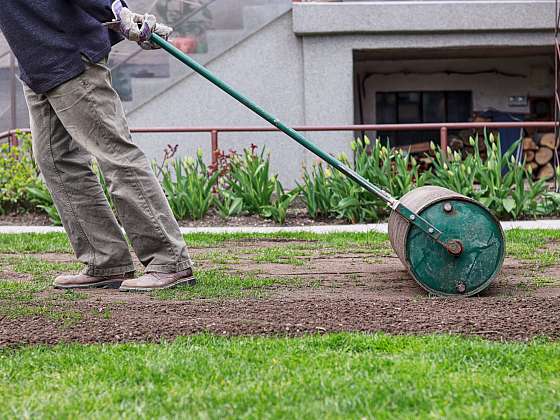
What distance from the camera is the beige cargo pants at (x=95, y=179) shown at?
15.4 feet

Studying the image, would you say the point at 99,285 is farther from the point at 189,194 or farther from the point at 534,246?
the point at 189,194

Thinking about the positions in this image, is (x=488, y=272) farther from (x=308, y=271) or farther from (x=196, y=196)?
(x=196, y=196)

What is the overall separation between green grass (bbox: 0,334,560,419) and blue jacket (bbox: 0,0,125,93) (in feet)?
5.18

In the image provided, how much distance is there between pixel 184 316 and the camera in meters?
4.04

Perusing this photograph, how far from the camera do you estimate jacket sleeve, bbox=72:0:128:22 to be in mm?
4543

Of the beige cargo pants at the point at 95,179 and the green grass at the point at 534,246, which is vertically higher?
the beige cargo pants at the point at 95,179

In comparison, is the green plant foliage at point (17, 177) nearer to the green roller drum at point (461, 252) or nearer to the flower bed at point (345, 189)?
the flower bed at point (345, 189)

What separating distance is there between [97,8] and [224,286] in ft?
4.71

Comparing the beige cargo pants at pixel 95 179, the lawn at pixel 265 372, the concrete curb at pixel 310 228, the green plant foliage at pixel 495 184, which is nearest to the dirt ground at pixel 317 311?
the lawn at pixel 265 372

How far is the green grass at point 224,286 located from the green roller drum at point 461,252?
73cm

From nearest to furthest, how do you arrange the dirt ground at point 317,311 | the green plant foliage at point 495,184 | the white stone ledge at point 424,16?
1. the dirt ground at point 317,311
2. the green plant foliage at point 495,184
3. the white stone ledge at point 424,16

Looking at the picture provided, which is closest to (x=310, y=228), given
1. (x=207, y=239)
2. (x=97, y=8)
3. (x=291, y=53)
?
(x=207, y=239)

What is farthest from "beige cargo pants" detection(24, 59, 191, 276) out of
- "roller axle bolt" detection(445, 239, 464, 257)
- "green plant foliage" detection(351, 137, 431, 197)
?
"green plant foliage" detection(351, 137, 431, 197)

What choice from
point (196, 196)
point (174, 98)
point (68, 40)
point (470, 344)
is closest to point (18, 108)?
A: point (174, 98)
